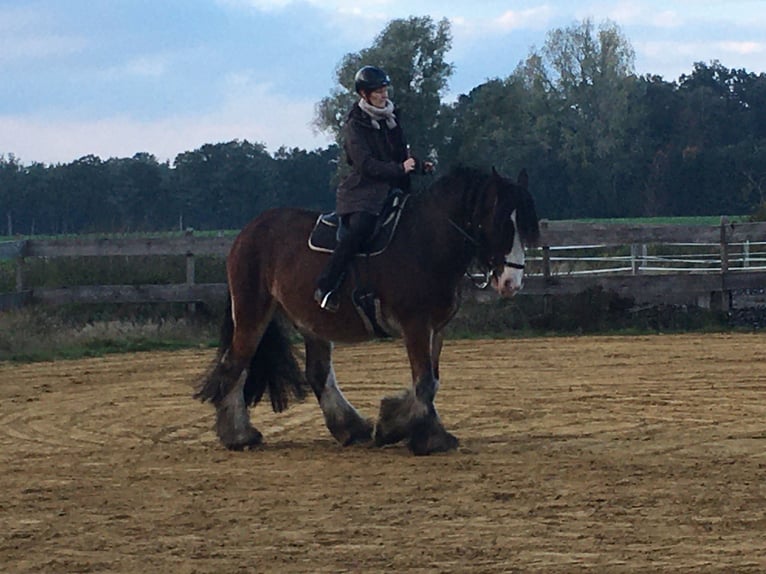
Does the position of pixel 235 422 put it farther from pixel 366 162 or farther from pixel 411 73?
pixel 411 73

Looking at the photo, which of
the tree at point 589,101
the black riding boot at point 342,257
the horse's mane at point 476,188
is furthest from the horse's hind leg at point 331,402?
the tree at point 589,101

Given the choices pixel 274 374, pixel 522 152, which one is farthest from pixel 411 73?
pixel 274 374

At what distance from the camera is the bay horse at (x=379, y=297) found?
8070 mm

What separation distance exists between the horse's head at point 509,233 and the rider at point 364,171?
0.67m

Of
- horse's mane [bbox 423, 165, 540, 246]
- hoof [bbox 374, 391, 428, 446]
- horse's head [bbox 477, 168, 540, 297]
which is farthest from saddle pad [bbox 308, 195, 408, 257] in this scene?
hoof [bbox 374, 391, 428, 446]

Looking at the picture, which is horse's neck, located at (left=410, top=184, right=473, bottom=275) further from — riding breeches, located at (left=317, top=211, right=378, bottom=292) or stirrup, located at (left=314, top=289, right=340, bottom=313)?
stirrup, located at (left=314, top=289, right=340, bottom=313)

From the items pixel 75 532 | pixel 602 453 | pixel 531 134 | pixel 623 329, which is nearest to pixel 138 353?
pixel 623 329

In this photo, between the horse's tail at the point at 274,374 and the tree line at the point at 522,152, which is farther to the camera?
the tree line at the point at 522,152

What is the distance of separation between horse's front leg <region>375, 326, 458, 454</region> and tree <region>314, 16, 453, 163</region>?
3856 centimetres

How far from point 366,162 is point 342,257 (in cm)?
66

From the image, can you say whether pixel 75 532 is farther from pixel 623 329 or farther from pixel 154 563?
pixel 623 329

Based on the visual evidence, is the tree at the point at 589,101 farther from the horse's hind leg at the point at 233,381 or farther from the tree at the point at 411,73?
the horse's hind leg at the point at 233,381

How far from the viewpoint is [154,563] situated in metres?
5.21

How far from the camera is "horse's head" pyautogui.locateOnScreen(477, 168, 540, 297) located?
7.89 metres
